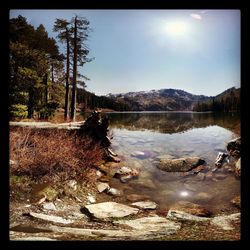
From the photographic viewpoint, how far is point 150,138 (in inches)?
533

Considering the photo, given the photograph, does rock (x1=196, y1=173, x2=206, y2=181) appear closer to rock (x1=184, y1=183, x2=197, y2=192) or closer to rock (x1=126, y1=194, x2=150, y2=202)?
rock (x1=184, y1=183, x2=197, y2=192)

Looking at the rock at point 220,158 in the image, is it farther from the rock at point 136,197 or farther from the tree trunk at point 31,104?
the tree trunk at point 31,104

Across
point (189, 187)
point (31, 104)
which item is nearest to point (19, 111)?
point (31, 104)

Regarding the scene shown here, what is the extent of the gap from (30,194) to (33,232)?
7.44 ft

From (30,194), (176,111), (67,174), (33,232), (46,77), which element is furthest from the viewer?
(176,111)

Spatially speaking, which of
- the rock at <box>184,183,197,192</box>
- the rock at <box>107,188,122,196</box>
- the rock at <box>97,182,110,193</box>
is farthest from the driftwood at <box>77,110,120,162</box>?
the rock at <box>184,183,197,192</box>

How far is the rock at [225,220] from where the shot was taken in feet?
26.0

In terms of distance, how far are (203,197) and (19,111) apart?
8556 mm

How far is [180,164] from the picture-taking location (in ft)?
41.3

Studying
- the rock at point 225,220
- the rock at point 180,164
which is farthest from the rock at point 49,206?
the rock at point 180,164

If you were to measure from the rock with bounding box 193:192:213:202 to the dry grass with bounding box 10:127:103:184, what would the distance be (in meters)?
3.65
